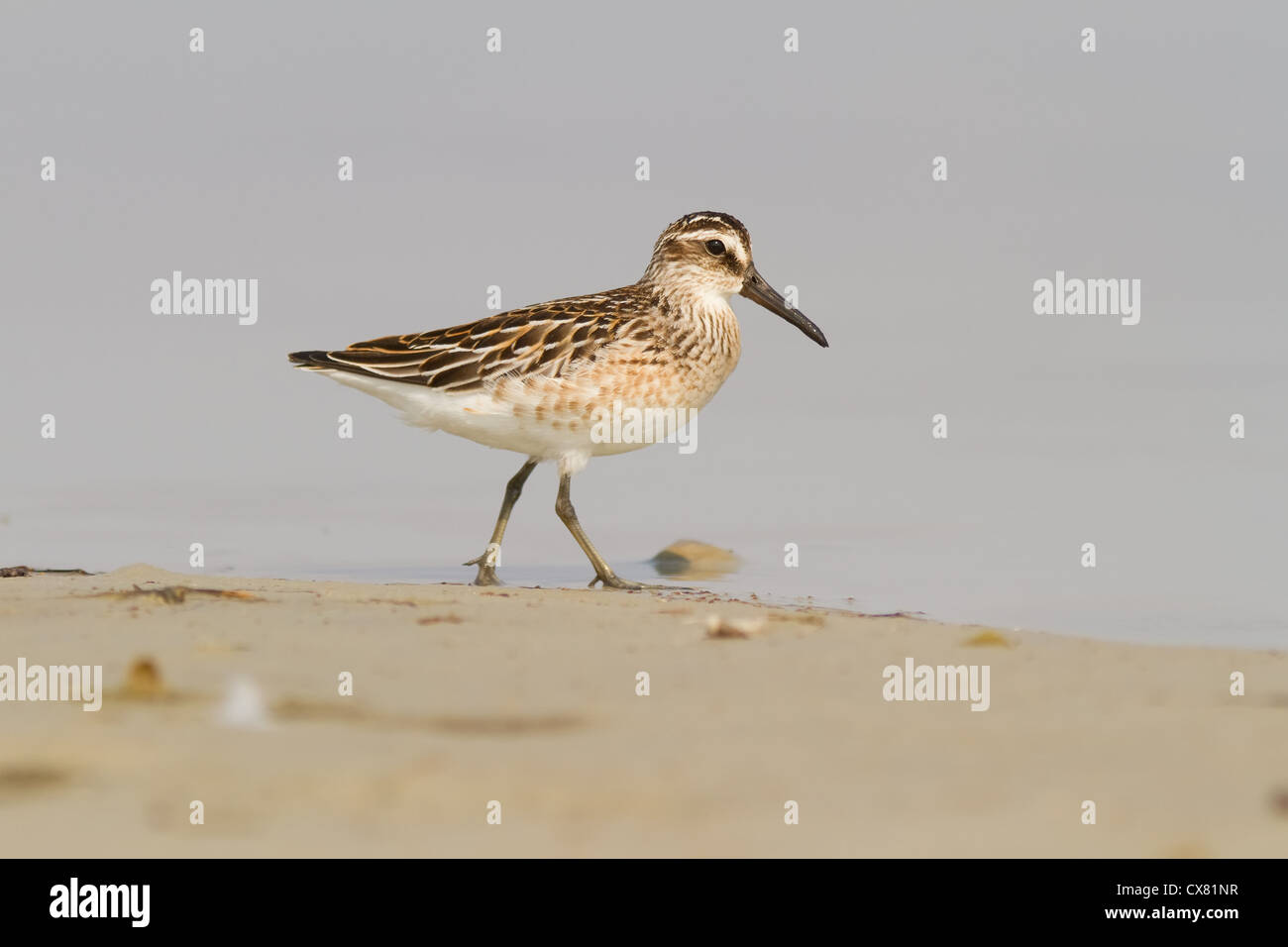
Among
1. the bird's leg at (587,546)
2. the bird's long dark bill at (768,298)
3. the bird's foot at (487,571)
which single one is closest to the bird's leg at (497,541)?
the bird's foot at (487,571)

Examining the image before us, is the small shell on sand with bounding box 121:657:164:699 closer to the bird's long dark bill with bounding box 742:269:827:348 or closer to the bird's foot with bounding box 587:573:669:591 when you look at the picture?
the bird's foot with bounding box 587:573:669:591

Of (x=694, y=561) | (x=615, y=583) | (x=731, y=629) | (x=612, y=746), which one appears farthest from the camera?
(x=694, y=561)

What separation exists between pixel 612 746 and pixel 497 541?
5.18 meters

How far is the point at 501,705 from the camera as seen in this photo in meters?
5.32

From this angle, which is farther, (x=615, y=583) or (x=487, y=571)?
(x=487, y=571)

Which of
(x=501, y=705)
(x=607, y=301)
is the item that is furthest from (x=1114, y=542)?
(x=501, y=705)

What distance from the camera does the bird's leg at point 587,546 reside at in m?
9.58

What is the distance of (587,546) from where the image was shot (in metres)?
9.88

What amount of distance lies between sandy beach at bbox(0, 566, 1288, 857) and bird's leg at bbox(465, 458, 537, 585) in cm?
292

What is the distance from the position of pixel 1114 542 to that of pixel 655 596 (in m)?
3.67

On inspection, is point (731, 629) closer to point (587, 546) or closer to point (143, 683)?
point (143, 683)

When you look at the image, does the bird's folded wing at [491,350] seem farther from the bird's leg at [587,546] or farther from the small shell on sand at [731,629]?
the small shell on sand at [731,629]

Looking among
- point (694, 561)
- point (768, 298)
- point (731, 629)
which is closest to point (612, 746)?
point (731, 629)

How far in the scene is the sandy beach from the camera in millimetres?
4375
